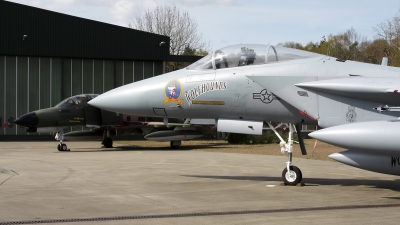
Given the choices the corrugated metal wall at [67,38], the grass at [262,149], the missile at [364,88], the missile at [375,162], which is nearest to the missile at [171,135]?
the grass at [262,149]

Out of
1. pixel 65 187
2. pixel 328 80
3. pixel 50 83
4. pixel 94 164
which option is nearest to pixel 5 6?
pixel 50 83

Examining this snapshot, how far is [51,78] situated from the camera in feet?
115

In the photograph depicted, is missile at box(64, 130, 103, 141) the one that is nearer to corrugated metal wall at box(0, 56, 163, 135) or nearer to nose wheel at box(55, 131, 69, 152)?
nose wheel at box(55, 131, 69, 152)

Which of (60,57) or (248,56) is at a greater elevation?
(60,57)

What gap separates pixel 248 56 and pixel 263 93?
933 mm

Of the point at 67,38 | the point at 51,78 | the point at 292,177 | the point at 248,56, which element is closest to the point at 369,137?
the point at 292,177

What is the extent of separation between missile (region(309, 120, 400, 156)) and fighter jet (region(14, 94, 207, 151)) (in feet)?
51.1

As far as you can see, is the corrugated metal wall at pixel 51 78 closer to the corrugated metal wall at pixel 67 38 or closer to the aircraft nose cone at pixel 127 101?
the corrugated metal wall at pixel 67 38

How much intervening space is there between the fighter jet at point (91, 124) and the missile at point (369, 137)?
15.6 metres

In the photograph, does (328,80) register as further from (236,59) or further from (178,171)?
(178,171)

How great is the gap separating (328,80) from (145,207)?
15.3ft

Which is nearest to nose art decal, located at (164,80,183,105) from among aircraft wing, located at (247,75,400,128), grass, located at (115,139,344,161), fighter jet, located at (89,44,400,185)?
fighter jet, located at (89,44,400,185)

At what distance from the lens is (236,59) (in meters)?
12.6

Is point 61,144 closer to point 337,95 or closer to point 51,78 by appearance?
point 51,78
